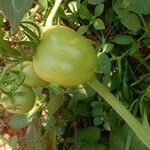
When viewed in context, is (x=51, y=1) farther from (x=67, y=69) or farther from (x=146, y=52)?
(x=67, y=69)

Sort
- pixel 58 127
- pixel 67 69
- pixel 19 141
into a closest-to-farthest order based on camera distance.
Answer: pixel 67 69 < pixel 58 127 < pixel 19 141

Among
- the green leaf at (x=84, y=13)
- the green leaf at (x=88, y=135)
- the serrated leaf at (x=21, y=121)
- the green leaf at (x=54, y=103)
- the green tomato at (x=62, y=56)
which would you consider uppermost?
the green tomato at (x=62, y=56)

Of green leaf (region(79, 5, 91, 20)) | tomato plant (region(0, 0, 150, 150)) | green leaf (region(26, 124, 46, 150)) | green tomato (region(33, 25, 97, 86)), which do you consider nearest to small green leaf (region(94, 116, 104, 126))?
tomato plant (region(0, 0, 150, 150))

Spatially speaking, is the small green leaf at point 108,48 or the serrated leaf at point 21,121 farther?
the serrated leaf at point 21,121

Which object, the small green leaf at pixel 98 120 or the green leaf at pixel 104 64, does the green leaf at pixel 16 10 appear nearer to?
the green leaf at pixel 104 64

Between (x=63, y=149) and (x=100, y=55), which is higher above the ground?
(x=100, y=55)

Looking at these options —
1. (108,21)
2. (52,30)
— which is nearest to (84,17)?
(108,21)

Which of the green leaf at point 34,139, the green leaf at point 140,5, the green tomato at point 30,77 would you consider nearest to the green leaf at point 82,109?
the green leaf at point 34,139
